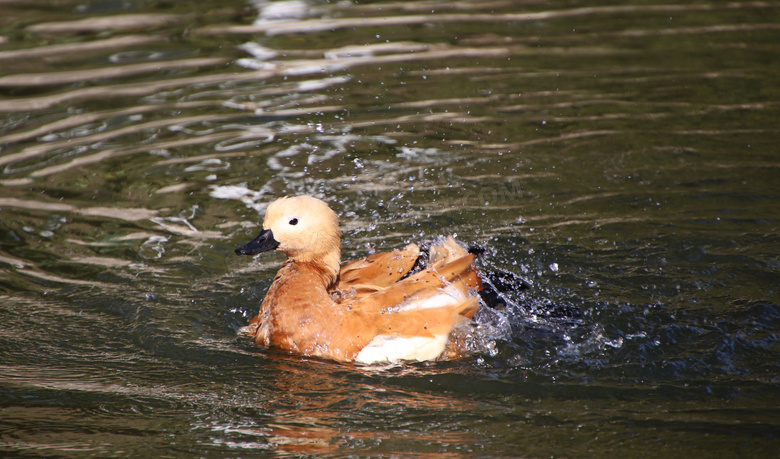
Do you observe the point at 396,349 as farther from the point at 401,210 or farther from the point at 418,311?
the point at 401,210

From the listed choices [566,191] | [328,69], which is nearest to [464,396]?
[566,191]

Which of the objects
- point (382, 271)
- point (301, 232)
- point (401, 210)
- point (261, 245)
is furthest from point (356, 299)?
point (401, 210)

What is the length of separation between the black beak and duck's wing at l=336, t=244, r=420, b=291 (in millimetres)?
532

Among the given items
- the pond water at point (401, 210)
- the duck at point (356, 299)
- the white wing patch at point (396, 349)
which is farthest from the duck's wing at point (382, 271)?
the pond water at point (401, 210)

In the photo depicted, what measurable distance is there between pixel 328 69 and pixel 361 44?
0.70m

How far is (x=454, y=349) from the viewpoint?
4.89m

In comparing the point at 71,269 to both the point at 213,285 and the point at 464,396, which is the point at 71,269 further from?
the point at 464,396

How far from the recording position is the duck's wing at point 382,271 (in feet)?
17.2

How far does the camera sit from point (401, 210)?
23.8 feet

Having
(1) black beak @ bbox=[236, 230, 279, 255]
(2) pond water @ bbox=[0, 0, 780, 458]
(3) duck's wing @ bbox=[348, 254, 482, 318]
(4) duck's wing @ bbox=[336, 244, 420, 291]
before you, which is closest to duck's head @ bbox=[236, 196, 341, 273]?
(1) black beak @ bbox=[236, 230, 279, 255]

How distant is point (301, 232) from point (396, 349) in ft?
3.29

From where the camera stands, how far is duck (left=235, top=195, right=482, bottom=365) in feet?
15.8

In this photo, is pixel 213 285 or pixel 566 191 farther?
pixel 566 191

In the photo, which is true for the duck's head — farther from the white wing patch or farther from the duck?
the white wing patch
